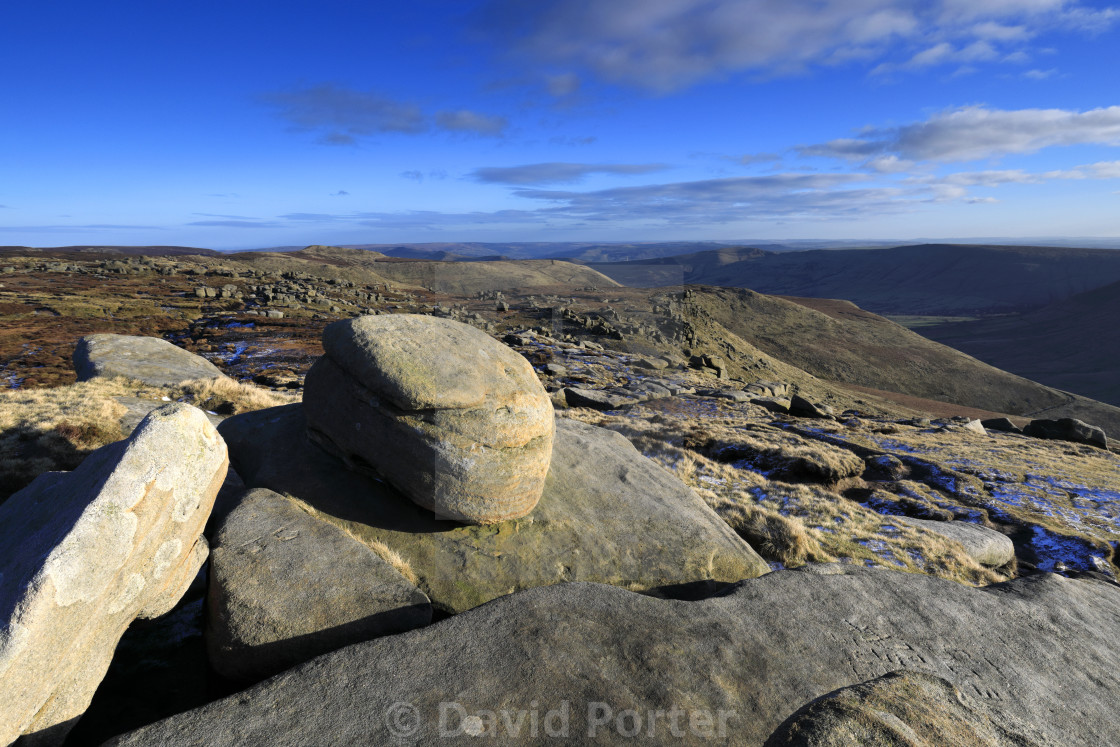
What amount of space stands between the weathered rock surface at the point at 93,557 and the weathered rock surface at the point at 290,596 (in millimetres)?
683

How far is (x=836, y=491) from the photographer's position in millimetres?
19859

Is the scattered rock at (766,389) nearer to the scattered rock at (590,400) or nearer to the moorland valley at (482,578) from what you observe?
the scattered rock at (590,400)

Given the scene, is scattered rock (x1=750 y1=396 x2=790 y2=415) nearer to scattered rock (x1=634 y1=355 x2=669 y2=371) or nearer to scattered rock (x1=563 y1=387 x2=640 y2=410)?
scattered rock (x1=634 y1=355 x2=669 y2=371)

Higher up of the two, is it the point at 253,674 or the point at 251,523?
the point at 251,523

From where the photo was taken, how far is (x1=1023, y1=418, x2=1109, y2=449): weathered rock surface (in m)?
36.4

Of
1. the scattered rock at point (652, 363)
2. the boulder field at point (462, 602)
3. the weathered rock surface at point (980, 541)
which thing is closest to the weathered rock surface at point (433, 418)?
the boulder field at point (462, 602)

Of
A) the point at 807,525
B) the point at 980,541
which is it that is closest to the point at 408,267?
the point at 807,525

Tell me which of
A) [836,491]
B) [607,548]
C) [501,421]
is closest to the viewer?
[501,421]

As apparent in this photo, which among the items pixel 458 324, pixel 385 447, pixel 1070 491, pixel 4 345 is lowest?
pixel 1070 491

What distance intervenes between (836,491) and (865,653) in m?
14.1

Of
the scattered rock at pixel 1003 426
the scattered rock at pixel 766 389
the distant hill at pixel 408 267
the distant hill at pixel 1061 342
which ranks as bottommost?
the distant hill at pixel 1061 342

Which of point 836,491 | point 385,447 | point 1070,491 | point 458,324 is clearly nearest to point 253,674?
point 385,447

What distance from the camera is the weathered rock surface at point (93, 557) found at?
5250mm

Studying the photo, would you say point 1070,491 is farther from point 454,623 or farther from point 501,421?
point 454,623
